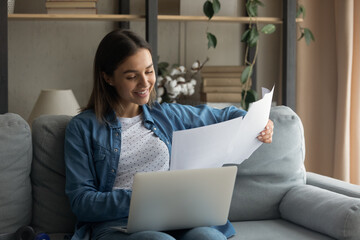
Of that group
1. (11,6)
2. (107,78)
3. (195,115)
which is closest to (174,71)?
(11,6)

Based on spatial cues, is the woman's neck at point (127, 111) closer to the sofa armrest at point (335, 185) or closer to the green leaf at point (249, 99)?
the sofa armrest at point (335, 185)

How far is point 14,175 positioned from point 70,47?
157cm

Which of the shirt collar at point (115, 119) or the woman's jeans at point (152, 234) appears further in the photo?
the shirt collar at point (115, 119)

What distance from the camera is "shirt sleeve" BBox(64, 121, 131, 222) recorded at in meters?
1.72

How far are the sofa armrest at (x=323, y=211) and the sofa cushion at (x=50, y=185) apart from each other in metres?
0.80

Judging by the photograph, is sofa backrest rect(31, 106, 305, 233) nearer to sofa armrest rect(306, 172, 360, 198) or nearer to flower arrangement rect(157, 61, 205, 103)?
sofa armrest rect(306, 172, 360, 198)

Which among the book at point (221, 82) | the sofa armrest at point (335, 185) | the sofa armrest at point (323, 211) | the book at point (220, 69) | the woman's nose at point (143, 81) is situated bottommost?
the sofa armrest at point (323, 211)

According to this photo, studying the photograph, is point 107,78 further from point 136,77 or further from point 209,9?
point 209,9

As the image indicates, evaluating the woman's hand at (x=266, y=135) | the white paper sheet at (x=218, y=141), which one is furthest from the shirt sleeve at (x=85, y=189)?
the woman's hand at (x=266, y=135)

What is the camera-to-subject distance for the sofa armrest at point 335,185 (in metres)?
2.06

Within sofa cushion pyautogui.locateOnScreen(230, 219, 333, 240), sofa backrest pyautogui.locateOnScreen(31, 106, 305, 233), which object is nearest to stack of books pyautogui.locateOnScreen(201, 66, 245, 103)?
sofa backrest pyautogui.locateOnScreen(31, 106, 305, 233)

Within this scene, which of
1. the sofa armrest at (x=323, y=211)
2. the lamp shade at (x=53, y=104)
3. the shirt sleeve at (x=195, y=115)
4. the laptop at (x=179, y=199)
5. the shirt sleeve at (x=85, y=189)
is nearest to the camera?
the laptop at (x=179, y=199)

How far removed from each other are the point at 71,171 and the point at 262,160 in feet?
2.44

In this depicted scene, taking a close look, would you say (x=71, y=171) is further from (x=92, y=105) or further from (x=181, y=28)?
(x=181, y=28)
